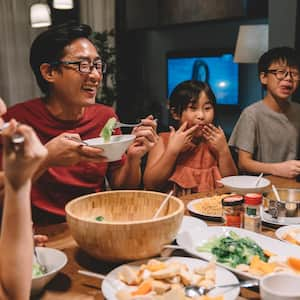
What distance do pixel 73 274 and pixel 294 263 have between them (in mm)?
550

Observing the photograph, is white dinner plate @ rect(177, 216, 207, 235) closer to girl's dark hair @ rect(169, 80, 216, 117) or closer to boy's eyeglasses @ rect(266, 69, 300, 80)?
girl's dark hair @ rect(169, 80, 216, 117)

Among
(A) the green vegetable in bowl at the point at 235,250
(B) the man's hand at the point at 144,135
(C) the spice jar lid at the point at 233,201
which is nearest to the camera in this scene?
(A) the green vegetable in bowl at the point at 235,250

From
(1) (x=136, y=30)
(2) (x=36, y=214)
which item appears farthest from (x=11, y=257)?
(1) (x=136, y=30)

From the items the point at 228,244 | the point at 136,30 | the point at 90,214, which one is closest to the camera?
the point at 228,244

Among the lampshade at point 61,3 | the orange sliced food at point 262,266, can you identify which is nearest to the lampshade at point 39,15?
the lampshade at point 61,3

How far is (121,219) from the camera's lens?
1369mm

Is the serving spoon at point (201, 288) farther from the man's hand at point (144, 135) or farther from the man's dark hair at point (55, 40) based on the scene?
the man's dark hair at point (55, 40)

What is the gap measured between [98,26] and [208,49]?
4.46 ft

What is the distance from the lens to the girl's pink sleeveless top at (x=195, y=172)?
2.21 m

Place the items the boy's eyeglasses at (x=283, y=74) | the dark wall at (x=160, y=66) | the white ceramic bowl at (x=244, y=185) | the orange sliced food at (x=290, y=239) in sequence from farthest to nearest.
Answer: the dark wall at (x=160, y=66) → the boy's eyeglasses at (x=283, y=74) → the white ceramic bowl at (x=244, y=185) → the orange sliced food at (x=290, y=239)

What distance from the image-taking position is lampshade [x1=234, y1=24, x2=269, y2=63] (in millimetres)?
4266

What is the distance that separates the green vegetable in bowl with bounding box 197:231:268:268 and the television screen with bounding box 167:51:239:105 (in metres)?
4.21

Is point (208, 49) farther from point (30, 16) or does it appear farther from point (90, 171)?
point (90, 171)

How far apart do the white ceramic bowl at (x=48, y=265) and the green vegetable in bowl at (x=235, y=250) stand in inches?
14.9
